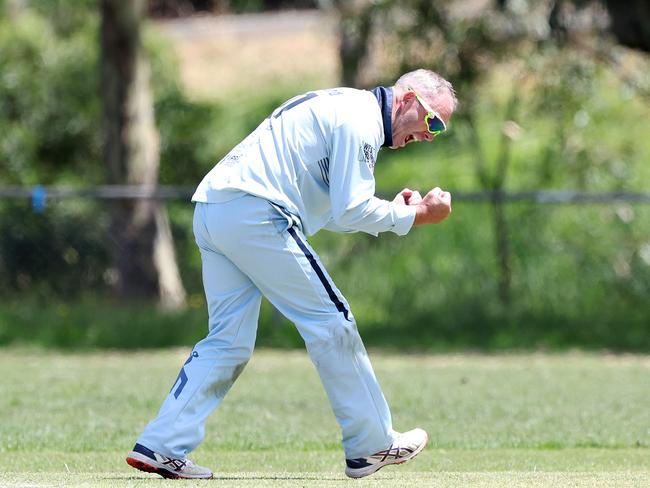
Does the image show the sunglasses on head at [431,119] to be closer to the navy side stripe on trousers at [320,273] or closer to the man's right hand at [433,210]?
the man's right hand at [433,210]

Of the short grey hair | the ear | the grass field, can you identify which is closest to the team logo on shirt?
the ear

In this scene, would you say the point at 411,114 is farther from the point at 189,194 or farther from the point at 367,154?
the point at 189,194

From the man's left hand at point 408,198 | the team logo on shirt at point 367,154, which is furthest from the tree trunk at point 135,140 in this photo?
the team logo on shirt at point 367,154

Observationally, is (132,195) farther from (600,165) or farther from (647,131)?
(647,131)

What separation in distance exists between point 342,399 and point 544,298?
9.88 m

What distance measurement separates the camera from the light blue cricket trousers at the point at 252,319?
6.18 metres

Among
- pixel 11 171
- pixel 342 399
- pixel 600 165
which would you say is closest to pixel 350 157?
pixel 342 399

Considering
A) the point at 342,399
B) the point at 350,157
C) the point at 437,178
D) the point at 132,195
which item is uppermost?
the point at 350,157

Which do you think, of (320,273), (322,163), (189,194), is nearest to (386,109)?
(322,163)

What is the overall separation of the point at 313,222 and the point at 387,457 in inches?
46.5

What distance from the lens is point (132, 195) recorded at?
49.9 ft

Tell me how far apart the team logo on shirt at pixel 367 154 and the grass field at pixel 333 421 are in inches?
58.1

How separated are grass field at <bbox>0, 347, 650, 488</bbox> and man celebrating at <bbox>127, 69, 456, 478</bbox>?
254 millimetres

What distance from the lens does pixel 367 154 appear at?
19.9ft
